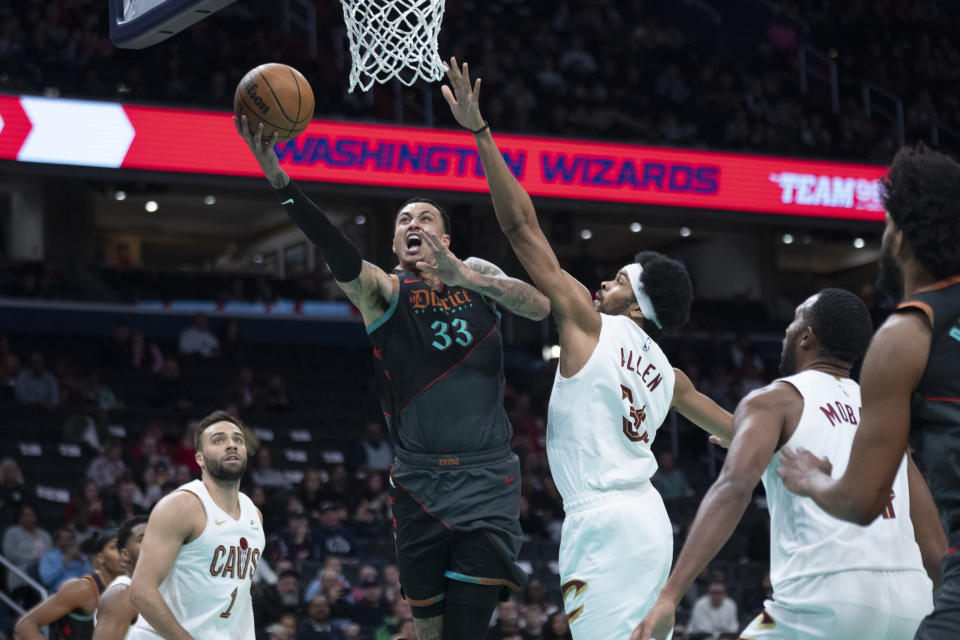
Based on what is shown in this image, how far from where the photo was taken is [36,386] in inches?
591

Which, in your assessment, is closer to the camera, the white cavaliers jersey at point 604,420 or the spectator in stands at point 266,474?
the white cavaliers jersey at point 604,420

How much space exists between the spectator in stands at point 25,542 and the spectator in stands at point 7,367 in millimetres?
3977

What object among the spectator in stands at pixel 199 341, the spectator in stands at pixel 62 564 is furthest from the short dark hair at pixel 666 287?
the spectator in stands at pixel 199 341

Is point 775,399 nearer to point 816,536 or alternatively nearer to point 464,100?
point 816,536

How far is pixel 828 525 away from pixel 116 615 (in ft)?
12.6

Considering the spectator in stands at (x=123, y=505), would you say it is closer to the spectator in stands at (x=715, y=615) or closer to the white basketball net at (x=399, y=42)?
the spectator in stands at (x=715, y=615)

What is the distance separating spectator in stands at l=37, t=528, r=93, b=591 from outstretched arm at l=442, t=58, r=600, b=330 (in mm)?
7342

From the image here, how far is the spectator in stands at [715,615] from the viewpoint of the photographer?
38.4ft

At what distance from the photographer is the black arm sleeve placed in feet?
14.9

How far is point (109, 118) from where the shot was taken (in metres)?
15.4

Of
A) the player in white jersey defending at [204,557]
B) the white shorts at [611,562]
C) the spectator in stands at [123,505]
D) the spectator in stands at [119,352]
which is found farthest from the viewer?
the spectator in stands at [119,352]

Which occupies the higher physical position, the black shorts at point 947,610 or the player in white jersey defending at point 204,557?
the black shorts at point 947,610

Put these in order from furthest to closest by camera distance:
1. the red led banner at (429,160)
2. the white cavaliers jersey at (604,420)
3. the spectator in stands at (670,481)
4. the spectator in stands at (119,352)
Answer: the spectator in stands at (119,352) → the red led banner at (429,160) → the spectator in stands at (670,481) → the white cavaliers jersey at (604,420)

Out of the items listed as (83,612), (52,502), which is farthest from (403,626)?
(52,502)
